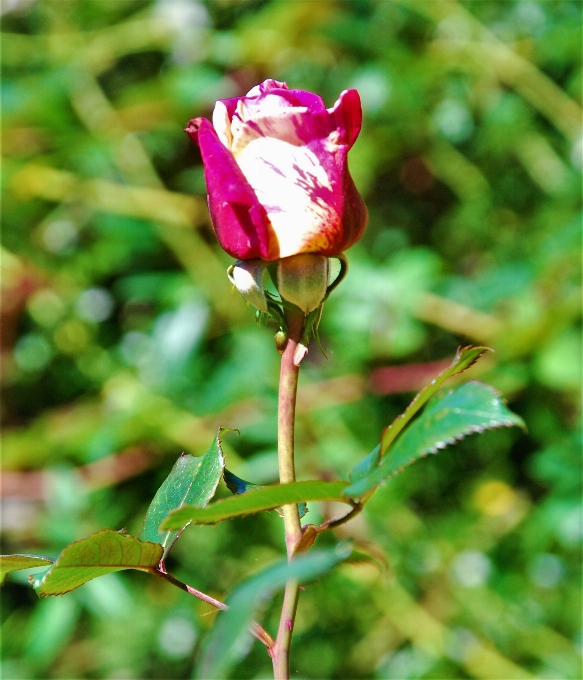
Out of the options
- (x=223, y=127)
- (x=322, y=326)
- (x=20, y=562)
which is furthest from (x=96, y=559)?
(x=322, y=326)

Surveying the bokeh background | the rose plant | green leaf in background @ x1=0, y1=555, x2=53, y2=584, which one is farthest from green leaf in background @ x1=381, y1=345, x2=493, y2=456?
the bokeh background

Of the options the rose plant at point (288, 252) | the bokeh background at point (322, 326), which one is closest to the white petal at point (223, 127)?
the rose plant at point (288, 252)

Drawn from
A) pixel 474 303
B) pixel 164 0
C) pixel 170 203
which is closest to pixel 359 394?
pixel 474 303

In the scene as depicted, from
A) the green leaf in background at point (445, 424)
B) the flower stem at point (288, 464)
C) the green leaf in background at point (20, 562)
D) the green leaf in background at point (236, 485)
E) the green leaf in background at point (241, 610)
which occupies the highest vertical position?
the green leaf in background at point (445, 424)

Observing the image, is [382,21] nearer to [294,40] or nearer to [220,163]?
[294,40]

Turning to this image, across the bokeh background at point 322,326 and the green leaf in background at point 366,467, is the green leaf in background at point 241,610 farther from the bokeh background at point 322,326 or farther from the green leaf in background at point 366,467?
the bokeh background at point 322,326

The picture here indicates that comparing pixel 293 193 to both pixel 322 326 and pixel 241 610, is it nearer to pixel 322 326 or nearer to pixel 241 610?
pixel 241 610
